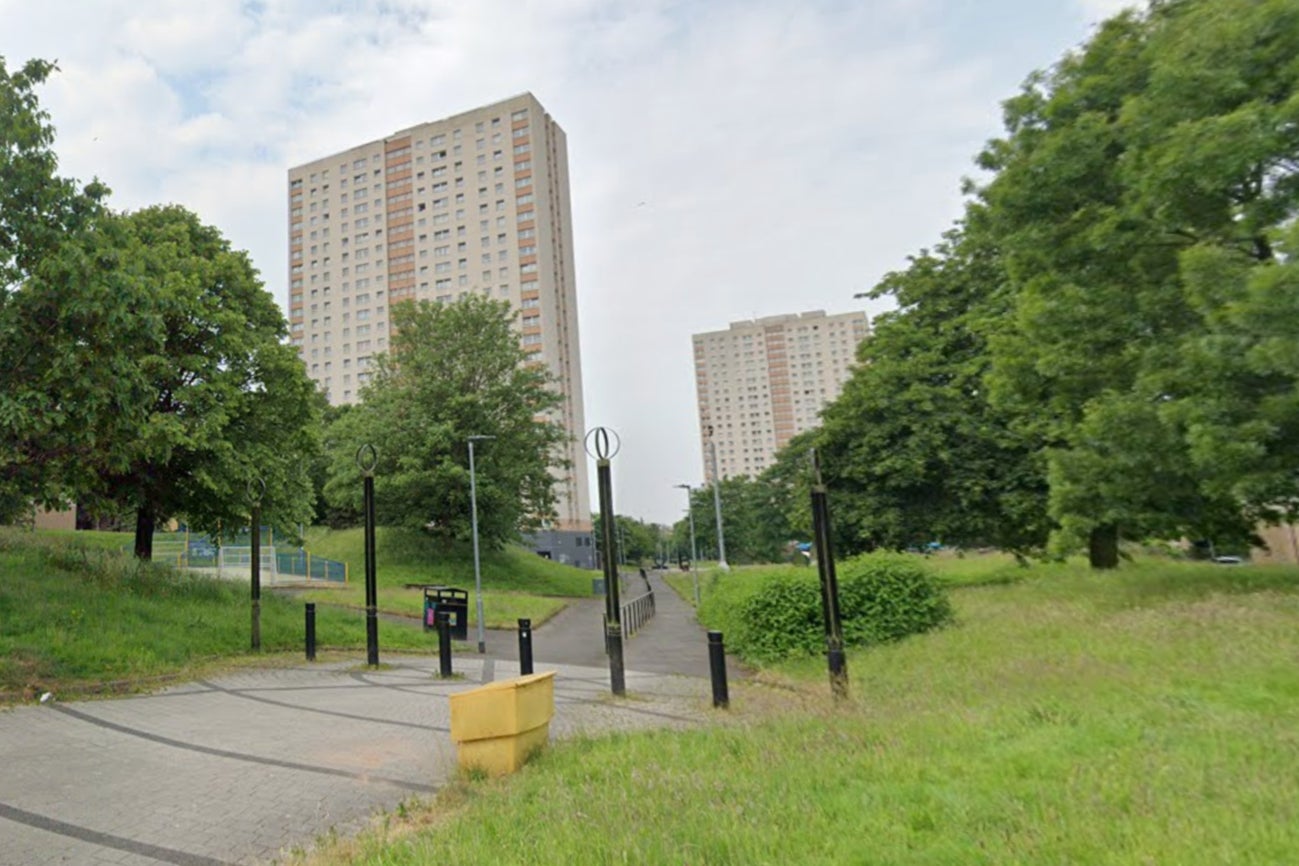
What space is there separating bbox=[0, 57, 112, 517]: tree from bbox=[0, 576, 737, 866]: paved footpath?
10.7ft

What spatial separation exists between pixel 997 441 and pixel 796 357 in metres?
112

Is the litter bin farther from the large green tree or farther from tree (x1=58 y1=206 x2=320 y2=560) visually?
the large green tree

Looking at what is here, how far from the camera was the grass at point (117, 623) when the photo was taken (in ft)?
30.6

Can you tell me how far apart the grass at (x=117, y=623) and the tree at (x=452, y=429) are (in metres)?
16.5

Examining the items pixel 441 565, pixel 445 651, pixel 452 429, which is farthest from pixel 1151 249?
pixel 441 565

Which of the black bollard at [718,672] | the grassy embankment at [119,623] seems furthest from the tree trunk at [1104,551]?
the grassy embankment at [119,623]

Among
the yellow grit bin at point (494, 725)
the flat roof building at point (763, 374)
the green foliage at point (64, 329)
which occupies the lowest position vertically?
the yellow grit bin at point (494, 725)

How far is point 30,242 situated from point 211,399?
8.94 meters

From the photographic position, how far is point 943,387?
20969 mm

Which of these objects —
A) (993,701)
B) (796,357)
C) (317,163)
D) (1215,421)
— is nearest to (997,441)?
(1215,421)

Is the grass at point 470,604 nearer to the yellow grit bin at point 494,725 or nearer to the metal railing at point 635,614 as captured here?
the metal railing at point 635,614

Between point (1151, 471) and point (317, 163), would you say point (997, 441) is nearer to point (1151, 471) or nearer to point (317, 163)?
point (1151, 471)

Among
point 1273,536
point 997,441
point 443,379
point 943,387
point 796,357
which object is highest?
point 796,357

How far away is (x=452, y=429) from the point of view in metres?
33.7
